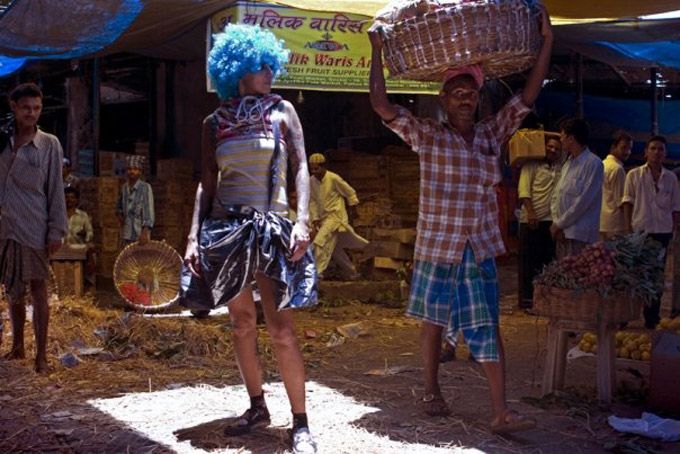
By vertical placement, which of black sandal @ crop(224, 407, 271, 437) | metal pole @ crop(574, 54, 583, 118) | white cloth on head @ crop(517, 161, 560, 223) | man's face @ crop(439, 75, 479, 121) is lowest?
black sandal @ crop(224, 407, 271, 437)

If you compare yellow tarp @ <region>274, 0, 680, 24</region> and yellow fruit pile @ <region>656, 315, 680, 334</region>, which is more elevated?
yellow tarp @ <region>274, 0, 680, 24</region>

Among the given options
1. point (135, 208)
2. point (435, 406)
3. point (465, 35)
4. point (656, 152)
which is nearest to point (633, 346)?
point (435, 406)

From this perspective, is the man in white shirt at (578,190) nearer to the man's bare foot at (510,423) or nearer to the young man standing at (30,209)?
the man's bare foot at (510,423)

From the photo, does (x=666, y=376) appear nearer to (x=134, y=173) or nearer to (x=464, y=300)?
(x=464, y=300)

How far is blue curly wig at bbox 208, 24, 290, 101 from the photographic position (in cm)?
474

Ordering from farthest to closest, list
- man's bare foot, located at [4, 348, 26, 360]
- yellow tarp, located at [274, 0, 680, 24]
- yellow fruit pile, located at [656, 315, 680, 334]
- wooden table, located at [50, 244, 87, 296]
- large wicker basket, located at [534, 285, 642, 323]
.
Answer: wooden table, located at [50, 244, 87, 296], yellow tarp, located at [274, 0, 680, 24], man's bare foot, located at [4, 348, 26, 360], yellow fruit pile, located at [656, 315, 680, 334], large wicker basket, located at [534, 285, 642, 323]

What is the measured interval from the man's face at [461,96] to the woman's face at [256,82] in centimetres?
111

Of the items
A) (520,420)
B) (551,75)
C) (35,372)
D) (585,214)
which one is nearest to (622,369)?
(520,420)

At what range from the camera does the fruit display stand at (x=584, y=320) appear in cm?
562

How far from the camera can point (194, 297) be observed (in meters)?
4.79

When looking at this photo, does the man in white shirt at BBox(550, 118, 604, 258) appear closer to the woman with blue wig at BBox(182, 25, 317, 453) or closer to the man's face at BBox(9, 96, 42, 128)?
the woman with blue wig at BBox(182, 25, 317, 453)

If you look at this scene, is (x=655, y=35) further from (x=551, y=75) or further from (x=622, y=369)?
(x=551, y=75)

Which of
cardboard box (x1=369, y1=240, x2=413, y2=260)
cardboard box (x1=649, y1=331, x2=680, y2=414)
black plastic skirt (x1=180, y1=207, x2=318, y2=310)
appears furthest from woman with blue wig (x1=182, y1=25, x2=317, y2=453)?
cardboard box (x1=369, y1=240, x2=413, y2=260)

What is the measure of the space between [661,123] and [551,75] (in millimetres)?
2357
